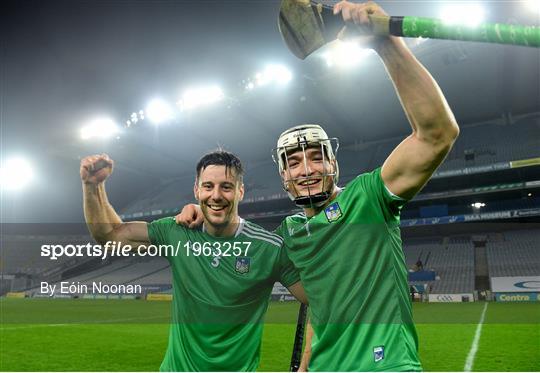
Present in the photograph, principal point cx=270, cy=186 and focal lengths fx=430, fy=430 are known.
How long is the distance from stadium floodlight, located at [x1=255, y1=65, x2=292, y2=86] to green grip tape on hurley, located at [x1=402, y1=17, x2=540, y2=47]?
2304cm

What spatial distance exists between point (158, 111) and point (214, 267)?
27.3 meters

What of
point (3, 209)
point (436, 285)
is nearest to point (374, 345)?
point (436, 285)

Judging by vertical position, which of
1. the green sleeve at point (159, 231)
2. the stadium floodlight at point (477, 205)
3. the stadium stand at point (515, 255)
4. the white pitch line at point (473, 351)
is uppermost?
the stadium floodlight at point (477, 205)

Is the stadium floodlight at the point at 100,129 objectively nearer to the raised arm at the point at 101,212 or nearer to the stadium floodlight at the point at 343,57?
the stadium floodlight at the point at 343,57

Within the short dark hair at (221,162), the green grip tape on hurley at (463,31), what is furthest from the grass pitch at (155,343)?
the green grip tape on hurley at (463,31)

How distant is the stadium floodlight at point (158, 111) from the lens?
28.0 m

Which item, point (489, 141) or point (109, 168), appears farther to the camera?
point (489, 141)

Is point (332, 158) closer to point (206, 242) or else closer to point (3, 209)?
point (206, 242)

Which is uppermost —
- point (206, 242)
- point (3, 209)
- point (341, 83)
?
point (341, 83)

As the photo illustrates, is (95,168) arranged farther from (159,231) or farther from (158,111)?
(158,111)

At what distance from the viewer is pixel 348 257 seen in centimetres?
196

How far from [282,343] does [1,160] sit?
26.4 meters

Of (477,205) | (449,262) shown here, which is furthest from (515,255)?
(477,205)

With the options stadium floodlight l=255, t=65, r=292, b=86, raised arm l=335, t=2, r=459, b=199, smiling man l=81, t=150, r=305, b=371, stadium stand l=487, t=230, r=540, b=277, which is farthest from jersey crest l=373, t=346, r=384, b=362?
stadium stand l=487, t=230, r=540, b=277
